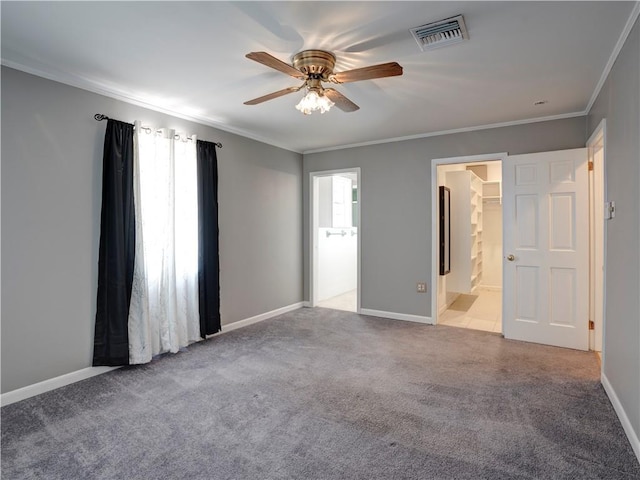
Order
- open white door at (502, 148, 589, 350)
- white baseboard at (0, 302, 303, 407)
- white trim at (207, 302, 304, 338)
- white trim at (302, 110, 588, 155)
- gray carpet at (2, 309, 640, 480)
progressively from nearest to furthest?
1. gray carpet at (2, 309, 640, 480)
2. white baseboard at (0, 302, 303, 407)
3. open white door at (502, 148, 589, 350)
4. white trim at (302, 110, 588, 155)
5. white trim at (207, 302, 304, 338)

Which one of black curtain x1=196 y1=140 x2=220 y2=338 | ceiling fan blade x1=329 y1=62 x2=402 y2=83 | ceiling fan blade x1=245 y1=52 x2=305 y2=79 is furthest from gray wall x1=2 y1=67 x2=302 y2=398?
ceiling fan blade x1=329 y1=62 x2=402 y2=83

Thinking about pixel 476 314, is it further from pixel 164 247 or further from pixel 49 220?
pixel 49 220

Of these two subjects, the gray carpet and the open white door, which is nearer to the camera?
the gray carpet

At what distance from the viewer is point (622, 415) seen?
220 cm

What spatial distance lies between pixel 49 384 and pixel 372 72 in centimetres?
323

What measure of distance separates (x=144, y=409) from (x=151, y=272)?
4.23ft

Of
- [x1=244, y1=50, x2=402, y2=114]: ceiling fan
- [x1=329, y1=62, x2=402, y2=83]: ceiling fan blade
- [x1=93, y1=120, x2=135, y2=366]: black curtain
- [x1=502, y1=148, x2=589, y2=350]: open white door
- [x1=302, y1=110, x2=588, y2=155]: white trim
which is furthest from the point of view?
[x1=302, y1=110, x2=588, y2=155]: white trim

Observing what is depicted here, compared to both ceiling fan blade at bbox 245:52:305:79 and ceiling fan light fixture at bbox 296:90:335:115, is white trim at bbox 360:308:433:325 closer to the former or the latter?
ceiling fan light fixture at bbox 296:90:335:115

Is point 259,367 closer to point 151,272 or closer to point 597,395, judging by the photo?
point 151,272

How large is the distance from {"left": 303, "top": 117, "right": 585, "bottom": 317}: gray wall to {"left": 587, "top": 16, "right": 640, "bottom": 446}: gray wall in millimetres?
1623

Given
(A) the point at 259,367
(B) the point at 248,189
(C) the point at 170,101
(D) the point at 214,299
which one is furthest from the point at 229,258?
(C) the point at 170,101

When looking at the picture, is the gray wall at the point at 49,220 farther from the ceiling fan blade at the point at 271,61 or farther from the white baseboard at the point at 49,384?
the ceiling fan blade at the point at 271,61

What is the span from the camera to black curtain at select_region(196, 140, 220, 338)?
381cm

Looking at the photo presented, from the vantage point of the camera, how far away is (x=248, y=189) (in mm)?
4520
